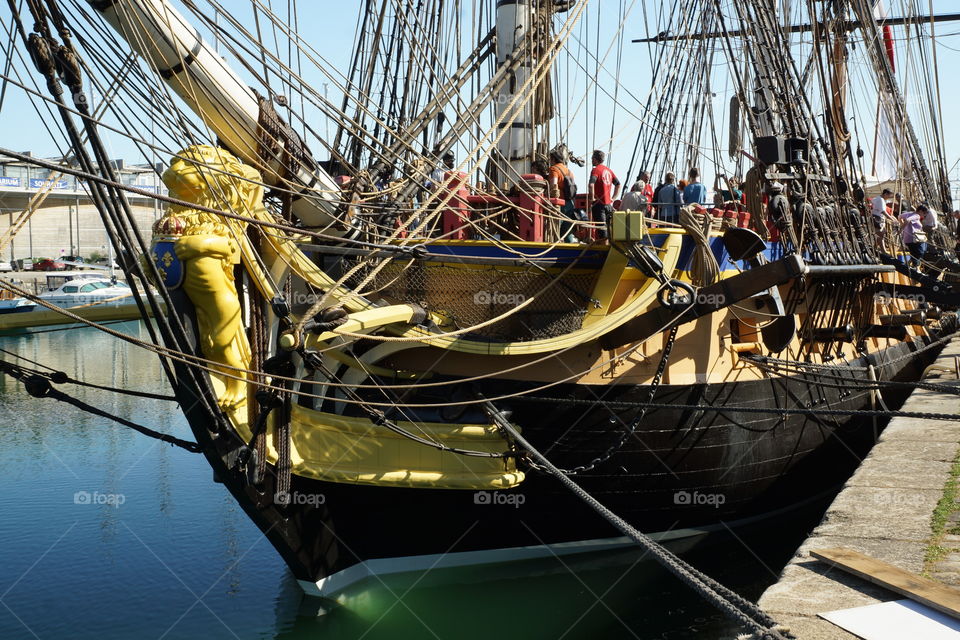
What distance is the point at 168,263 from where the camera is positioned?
272 inches

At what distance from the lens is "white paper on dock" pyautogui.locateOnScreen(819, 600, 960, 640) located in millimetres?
4629

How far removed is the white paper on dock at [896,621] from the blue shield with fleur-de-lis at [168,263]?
15.6 ft

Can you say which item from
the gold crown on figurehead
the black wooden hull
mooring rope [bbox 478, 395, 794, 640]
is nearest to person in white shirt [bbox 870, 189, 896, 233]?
the black wooden hull

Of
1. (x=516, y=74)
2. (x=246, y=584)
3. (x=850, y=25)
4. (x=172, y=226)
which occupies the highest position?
(x=850, y=25)

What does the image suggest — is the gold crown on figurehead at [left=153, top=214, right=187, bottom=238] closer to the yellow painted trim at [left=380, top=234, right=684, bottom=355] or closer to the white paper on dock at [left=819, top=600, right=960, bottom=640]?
the yellow painted trim at [left=380, top=234, right=684, bottom=355]

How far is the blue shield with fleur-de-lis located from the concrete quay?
4464 millimetres

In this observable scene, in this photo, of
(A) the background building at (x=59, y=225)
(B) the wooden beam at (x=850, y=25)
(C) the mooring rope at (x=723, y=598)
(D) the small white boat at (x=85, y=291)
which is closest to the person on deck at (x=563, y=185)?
(C) the mooring rope at (x=723, y=598)

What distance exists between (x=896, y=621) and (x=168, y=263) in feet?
16.9

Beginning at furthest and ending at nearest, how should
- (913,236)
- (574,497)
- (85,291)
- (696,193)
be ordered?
(85,291), (913,236), (696,193), (574,497)

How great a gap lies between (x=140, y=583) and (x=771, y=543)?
6.50m

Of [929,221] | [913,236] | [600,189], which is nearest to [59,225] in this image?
[929,221]

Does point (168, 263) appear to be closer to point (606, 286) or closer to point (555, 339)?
point (555, 339)

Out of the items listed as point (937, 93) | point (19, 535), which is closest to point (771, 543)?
point (19, 535)

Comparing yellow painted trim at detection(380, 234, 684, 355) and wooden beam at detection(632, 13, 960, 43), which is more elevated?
wooden beam at detection(632, 13, 960, 43)
